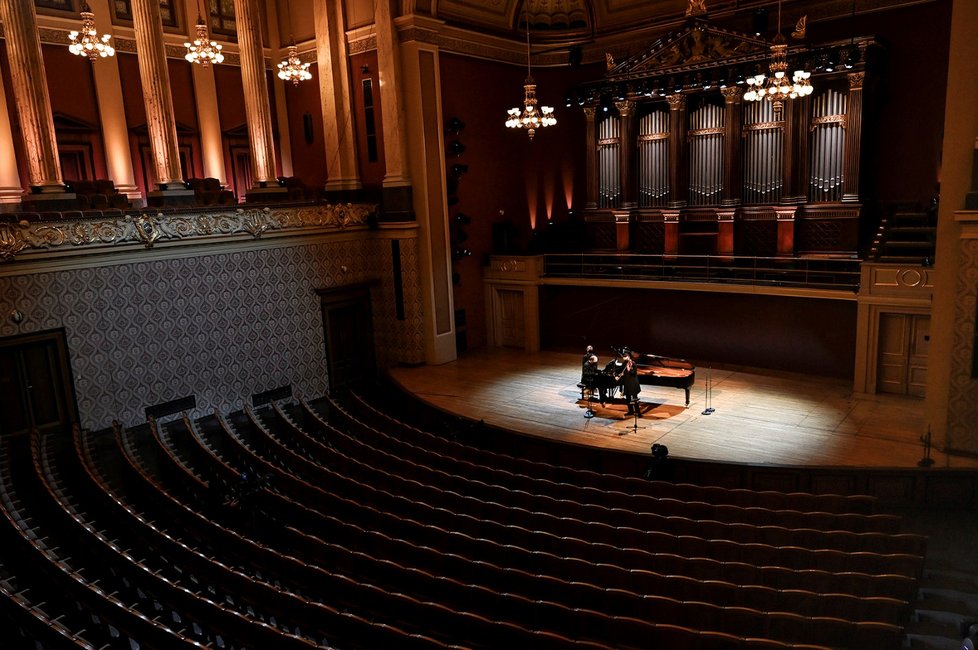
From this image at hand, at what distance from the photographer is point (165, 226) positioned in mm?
11391

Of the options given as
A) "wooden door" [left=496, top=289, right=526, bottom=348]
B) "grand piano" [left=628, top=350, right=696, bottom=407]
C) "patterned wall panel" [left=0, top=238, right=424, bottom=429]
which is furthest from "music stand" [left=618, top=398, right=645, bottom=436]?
"patterned wall panel" [left=0, top=238, right=424, bottom=429]

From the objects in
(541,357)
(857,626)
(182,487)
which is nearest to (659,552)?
(857,626)

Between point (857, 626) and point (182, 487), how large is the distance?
24.2 ft

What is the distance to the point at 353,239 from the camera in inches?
561

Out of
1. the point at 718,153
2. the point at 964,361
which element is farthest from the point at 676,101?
the point at 964,361

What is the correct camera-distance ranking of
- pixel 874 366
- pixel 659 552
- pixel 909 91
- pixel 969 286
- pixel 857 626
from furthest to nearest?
pixel 909 91 → pixel 874 366 → pixel 969 286 → pixel 659 552 → pixel 857 626

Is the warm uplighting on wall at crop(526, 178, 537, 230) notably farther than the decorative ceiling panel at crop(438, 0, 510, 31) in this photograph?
Yes

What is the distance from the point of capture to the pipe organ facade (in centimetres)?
1258

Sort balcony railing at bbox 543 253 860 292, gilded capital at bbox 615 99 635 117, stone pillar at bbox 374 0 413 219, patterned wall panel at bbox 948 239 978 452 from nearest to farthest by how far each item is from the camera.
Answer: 1. patterned wall panel at bbox 948 239 978 452
2. balcony railing at bbox 543 253 860 292
3. stone pillar at bbox 374 0 413 219
4. gilded capital at bbox 615 99 635 117

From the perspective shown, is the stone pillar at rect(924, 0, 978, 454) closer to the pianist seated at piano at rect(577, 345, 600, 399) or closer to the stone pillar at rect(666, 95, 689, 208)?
the pianist seated at piano at rect(577, 345, 600, 399)

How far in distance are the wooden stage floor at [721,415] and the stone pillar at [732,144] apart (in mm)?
3570

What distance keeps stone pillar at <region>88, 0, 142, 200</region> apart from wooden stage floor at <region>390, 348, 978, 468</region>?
712 cm

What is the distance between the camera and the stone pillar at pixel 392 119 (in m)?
13.5

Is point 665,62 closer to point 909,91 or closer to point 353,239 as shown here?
point 909,91
